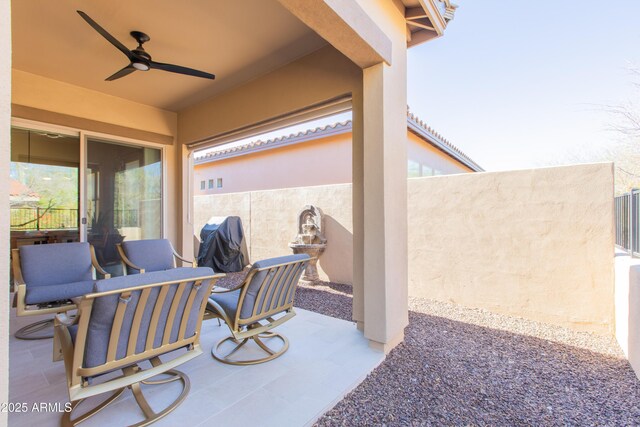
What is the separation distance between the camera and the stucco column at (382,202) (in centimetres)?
279

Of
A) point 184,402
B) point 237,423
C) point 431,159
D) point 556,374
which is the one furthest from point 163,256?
point 431,159

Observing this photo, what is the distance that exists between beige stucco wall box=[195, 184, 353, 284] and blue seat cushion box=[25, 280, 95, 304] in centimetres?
366

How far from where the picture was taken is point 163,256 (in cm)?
427

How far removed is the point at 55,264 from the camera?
136 inches

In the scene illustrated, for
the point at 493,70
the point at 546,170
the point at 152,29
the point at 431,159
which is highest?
the point at 493,70

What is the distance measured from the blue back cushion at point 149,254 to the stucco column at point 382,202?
118 inches

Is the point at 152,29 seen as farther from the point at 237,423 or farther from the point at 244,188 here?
the point at 244,188

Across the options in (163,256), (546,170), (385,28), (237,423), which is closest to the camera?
(237,423)

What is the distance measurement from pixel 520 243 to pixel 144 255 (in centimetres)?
507

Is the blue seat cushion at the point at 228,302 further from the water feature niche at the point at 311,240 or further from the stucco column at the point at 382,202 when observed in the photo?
the water feature niche at the point at 311,240

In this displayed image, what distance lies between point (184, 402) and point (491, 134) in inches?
435

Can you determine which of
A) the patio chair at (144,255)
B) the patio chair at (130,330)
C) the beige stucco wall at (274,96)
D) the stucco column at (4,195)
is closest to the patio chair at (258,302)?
the patio chair at (130,330)

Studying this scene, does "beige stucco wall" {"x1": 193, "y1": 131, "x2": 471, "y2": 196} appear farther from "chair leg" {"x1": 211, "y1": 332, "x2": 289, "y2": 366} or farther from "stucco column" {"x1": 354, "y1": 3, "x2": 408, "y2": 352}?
"chair leg" {"x1": 211, "y1": 332, "x2": 289, "y2": 366}

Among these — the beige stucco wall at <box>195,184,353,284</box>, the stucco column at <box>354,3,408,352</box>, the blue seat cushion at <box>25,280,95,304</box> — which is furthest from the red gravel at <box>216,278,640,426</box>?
the blue seat cushion at <box>25,280,95,304</box>
